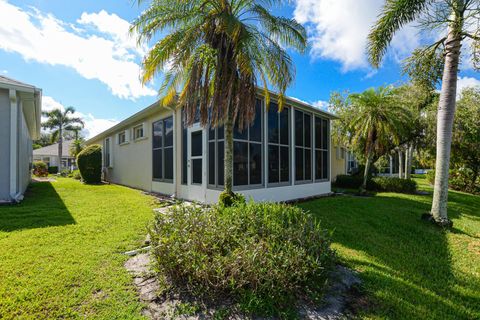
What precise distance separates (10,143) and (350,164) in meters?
26.6

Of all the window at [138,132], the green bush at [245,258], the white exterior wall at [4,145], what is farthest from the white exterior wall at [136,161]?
the green bush at [245,258]

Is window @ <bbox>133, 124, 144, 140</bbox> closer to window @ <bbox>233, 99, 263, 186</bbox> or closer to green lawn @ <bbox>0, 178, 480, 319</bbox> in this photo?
green lawn @ <bbox>0, 178, 480, 319</bbox>

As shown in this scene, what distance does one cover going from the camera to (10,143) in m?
7.71

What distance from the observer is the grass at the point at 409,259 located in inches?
122

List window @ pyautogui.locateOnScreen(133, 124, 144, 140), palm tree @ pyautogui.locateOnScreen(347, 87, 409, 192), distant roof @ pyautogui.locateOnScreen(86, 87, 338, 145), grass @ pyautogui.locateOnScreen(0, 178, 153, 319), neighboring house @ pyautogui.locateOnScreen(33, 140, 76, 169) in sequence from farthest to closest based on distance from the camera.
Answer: neighboring house @ pyautogui.locateOnScreen(33, 140, 76, 169)
window @ pyautogui.locateOnScreen(133, 124, 144, 140)
palm tree @ pyautogui.locateOnScreen(347, 87, 409, 192)
distant roof @ pyautogui.locateOnScreen(86, 87, 338, 145)
grass @ pyautogui.locateOnScreen(0, 178, 153, 319)

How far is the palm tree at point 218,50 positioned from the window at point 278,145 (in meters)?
3.46

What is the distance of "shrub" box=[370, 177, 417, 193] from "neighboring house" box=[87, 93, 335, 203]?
15.7 feet

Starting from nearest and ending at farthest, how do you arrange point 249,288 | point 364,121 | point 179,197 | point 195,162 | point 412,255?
point 249,288, point 412,255, point 195,162, point 179,197, point 364,121

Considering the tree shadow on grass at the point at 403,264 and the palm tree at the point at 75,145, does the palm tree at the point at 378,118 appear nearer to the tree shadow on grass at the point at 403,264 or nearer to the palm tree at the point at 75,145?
the tree shadow on grass at the point at 403,264

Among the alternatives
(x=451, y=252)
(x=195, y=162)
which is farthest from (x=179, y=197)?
(x=451, y=252)

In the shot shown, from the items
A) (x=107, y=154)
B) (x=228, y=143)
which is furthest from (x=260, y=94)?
(x=107, y=154)

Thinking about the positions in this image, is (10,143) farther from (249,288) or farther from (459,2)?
(459,2)

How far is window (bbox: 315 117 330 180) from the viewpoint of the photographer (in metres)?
11.8

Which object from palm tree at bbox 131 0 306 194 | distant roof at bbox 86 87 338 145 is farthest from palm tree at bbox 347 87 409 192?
palm tree at bbox 131 0 306 194
